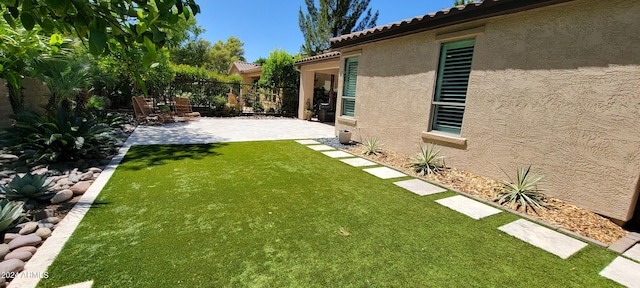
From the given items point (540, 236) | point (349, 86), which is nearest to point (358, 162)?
→ point (349, 86)

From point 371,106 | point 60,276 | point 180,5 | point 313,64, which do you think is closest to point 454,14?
point 371,106

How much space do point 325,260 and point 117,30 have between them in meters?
2.49

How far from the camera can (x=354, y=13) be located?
81.5 feet

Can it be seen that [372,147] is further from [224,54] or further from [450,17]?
[224,54]

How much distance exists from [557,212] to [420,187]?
6.58 ft

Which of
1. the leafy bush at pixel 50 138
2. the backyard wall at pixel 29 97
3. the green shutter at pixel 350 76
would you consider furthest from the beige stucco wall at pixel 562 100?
the backyard wall at pixel 29 97

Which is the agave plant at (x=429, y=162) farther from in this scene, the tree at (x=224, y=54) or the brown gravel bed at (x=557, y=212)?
the tree at (x=224, y=54)

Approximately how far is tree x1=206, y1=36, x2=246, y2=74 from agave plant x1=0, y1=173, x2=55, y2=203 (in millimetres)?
44369

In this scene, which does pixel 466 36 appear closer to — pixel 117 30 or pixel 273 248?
pixel 273 248

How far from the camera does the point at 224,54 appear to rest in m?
49.6

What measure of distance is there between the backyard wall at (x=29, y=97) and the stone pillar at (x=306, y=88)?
11.1m

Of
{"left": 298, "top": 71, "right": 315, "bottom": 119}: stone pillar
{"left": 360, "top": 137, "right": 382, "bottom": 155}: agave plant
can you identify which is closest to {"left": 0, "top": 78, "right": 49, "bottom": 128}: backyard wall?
{"left": 360, "top": 137, "right": 382, "bottom": 155}: agave plant

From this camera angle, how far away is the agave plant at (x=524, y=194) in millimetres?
4367

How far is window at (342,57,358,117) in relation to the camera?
9.29 m
